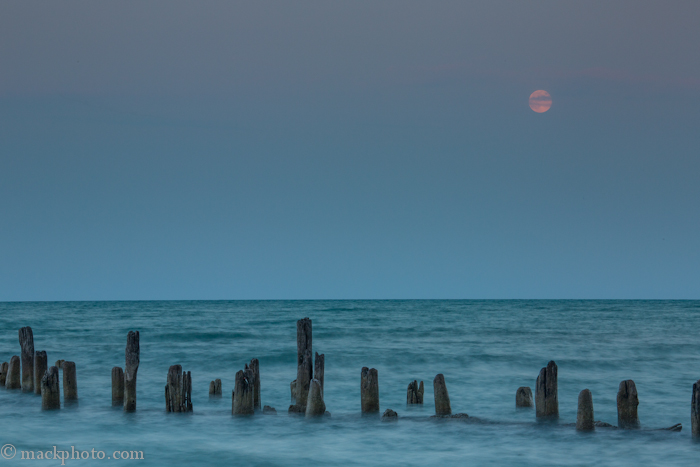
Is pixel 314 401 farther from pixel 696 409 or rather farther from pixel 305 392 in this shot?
pixel 696 409

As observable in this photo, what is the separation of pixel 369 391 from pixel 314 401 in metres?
1.31

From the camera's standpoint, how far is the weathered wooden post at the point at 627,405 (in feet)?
40.8

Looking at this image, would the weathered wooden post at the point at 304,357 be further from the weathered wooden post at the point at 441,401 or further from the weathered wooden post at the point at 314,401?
the weathered wooden post at the point at 441,401

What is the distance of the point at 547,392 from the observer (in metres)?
13.0

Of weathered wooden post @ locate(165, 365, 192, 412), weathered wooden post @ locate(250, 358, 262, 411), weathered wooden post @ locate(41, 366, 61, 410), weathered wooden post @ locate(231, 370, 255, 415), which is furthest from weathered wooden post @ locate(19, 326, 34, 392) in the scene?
weathered wooden post @ locate(250, 358, 262, 411)

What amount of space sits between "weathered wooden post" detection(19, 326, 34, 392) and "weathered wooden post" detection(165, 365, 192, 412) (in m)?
4.94

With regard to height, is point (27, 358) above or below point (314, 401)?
above

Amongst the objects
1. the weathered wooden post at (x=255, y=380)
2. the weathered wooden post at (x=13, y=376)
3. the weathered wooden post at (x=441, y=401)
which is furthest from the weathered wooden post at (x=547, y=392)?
the weathered wooden post at (x=13, y=376)

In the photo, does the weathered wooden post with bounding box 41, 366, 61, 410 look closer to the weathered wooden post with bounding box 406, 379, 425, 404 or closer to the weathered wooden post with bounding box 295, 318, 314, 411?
the weathered wooden post with bounding box 295, 318, 314, 411

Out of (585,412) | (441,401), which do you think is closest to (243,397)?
(441,401)

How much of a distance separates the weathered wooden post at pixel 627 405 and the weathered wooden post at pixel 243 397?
785cm

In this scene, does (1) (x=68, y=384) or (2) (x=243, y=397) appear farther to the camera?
(1) (x=68, y=384)

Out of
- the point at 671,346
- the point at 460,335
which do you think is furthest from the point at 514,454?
the point at 460,335

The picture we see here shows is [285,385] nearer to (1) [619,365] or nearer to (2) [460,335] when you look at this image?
(1) [619,365]
